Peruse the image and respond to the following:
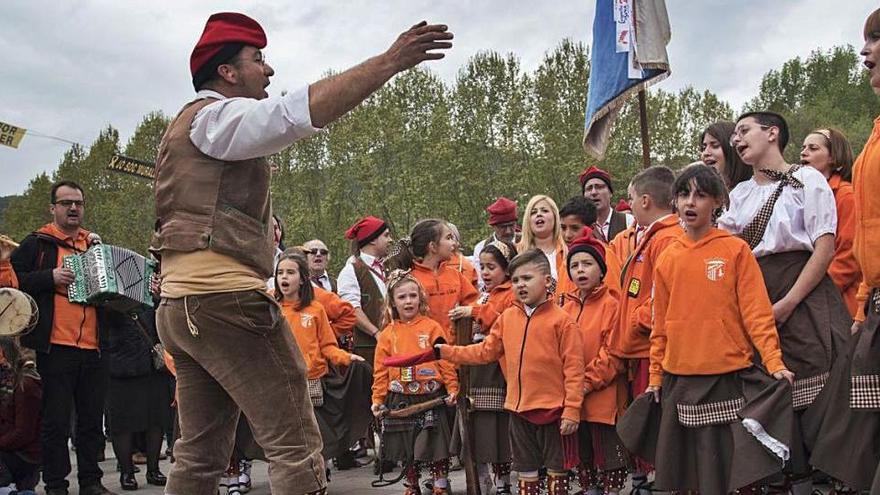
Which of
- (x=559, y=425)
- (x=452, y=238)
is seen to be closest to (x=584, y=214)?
(x=452, y=238)

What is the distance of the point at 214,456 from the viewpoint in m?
3.83

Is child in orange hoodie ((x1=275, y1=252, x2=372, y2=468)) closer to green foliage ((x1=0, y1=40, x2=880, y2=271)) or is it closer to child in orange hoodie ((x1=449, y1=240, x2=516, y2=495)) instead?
child in orange hoodie ((x1=449, y1=240, x2=516, y2=495))

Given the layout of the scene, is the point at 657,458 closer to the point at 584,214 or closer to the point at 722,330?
the point at 722,330

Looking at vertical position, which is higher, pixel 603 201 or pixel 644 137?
Result: pixel 644 137

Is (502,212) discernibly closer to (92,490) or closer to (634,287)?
(634,287)

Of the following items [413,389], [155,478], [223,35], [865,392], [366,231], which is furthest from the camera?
[366,231]

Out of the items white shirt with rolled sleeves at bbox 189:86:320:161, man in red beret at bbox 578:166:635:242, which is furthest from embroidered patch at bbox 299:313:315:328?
white shirt with rolled sleeves at bbox 189:86:320:161

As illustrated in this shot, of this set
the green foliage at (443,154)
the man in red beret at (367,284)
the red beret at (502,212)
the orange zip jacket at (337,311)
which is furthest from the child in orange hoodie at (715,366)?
the green foliage at (443,154)

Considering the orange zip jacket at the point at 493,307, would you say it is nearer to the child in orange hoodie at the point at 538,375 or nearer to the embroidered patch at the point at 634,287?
the child in orange hoodie at the point at 538,375

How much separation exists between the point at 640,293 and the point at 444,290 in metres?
2.26

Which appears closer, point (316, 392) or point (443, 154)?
point (316, 392)

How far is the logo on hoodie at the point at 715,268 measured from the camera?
455cm

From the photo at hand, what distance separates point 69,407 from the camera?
23.4 feet

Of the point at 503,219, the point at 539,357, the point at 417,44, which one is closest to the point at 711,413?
the point at 539,357
